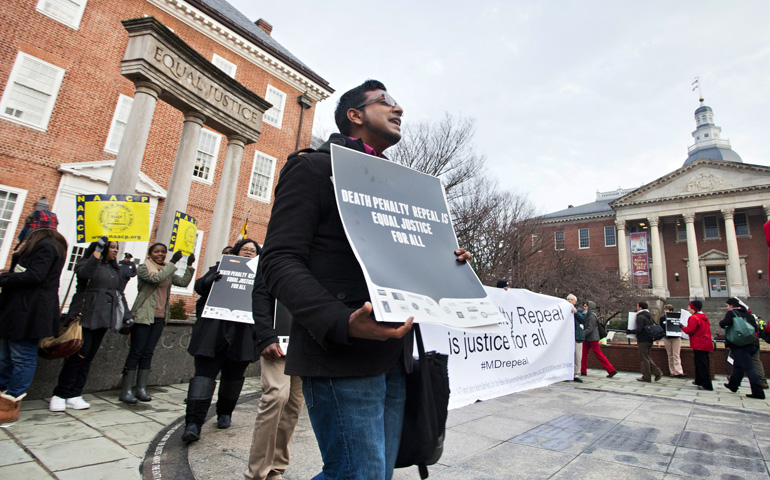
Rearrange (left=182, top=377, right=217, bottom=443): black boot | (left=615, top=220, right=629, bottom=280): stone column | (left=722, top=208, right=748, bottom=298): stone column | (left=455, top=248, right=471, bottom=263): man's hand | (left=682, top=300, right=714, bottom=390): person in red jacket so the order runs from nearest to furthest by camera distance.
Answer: (left=455, top=248, right=471, bottom=263): man's hand
(left=182, top=377, right=217, bottom=443): black boot
(left=682, top=300, right=714, bottom=390): person in red jacket
(left=722, top=208, right=748, bottom=298): stone column
(left=615, top=220, right=629, bottom=280): stone column

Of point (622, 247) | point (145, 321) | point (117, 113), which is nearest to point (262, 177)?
point (117, 113)

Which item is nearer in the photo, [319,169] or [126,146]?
[319,169]

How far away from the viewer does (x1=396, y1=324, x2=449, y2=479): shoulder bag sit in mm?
1525

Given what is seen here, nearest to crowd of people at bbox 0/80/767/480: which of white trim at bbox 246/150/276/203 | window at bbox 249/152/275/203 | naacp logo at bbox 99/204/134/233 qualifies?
naacp logo at bbox 99/204/134/233

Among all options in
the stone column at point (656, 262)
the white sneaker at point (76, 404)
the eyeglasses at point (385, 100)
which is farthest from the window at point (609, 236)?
the eyeglasses at point (385, 100)

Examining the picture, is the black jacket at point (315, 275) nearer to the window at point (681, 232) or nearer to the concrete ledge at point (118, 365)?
the concrete ledge at point (118, 365)

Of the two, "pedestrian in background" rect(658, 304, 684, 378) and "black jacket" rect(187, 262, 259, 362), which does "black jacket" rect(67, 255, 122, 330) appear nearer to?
"black jacket" rect(187, 262, 259, 362)

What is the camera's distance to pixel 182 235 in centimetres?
694

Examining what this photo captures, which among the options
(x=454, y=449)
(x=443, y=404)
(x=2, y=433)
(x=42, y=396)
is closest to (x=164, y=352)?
(x=42, y=396)

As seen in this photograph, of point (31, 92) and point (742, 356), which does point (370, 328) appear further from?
point (31, 92)

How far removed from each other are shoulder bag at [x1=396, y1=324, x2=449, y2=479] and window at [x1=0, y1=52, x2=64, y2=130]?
16.2 meters

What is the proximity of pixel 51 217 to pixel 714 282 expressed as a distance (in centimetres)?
5447

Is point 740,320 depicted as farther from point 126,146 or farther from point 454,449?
point 126,146

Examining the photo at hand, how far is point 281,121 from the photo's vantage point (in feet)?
63.6
